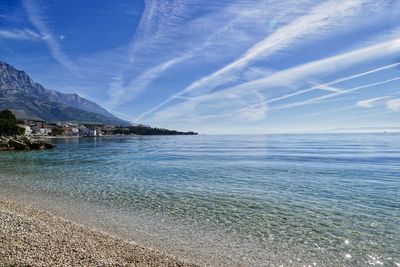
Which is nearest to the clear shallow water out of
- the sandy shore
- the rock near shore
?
the sandy shore

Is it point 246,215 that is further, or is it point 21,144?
point 21,144

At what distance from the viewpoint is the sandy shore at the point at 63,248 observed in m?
10.1

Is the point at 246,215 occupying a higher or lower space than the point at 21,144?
lower

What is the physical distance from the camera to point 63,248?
11.4m

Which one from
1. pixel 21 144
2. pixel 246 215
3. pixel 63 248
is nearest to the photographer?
pixel 63 248

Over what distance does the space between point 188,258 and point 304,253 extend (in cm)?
470

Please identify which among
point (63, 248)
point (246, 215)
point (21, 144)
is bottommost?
point (246, 215)

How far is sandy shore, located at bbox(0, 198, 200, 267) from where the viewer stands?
33.1ft

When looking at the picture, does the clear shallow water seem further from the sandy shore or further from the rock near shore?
the rock near shore

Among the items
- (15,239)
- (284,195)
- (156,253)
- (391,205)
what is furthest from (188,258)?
(391,205)

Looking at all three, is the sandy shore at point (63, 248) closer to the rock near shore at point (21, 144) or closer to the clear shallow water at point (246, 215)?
the clear shallow water at point (246, 215)

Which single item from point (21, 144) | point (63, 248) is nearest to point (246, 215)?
point (63, 248)

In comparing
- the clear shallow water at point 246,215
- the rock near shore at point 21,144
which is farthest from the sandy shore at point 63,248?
the rock near shore at point 21,144

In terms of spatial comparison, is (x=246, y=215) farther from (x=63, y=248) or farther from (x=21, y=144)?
(x=21, y=144)
